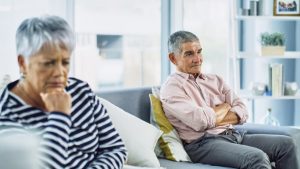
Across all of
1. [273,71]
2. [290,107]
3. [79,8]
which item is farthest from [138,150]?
[290,107]

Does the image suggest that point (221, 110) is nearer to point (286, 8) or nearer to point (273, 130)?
point (273, 130)

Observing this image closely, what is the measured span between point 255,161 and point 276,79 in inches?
56.5

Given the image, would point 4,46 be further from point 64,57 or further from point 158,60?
point 158,60

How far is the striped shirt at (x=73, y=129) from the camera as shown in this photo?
1.46 m

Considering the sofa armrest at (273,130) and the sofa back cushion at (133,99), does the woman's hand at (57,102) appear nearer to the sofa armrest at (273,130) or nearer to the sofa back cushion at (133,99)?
the sofa back cushion at (133,99)

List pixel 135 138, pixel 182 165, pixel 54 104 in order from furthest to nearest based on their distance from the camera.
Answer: pixel 182 165 → pixel 135 138 → pixel 54 104

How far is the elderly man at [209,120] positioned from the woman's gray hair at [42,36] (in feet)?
3.70

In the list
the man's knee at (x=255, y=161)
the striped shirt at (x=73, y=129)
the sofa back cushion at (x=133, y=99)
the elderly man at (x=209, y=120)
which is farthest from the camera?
the sofa back cushion at (x=133, y=99)

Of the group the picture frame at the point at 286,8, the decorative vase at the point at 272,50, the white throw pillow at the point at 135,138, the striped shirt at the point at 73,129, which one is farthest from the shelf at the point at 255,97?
the striped shirt at the point at 73,129

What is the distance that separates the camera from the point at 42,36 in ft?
5.00

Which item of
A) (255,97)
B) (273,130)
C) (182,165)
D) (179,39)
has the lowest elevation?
(182,165)

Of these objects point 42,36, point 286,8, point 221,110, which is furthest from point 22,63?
point 286,8

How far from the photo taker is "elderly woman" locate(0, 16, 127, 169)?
1.48 metres

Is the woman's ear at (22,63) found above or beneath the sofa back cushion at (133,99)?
above
